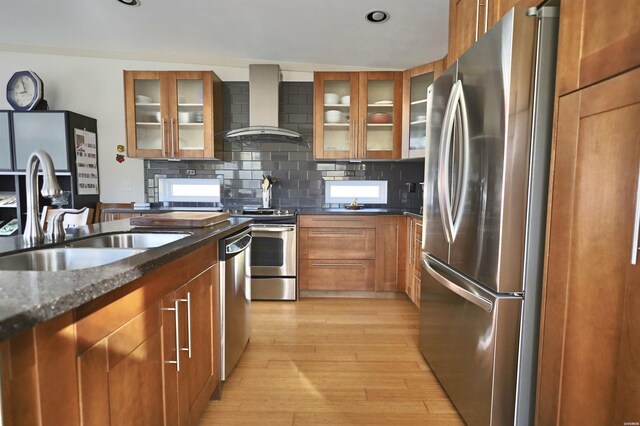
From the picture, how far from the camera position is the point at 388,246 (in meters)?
3.17

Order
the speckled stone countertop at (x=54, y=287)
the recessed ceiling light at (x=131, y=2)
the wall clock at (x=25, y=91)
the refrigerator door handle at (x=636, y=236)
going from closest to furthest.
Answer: the speckled stone countertop at (x=54, y=287), the refrigerator door handle at (x=636, y=236), the recessed ceiling light at (x=131, y=2), the wall clock at (x=25, y=91)

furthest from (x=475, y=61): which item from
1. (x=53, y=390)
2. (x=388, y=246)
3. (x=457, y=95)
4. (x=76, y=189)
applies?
(x=76, y=189)

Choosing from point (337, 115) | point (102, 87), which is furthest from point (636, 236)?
point (102, 87)

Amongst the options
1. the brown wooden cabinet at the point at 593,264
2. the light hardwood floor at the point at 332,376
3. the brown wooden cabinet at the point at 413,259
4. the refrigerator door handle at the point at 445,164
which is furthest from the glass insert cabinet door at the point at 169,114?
the brown wooden cabinet at the point at 593,264

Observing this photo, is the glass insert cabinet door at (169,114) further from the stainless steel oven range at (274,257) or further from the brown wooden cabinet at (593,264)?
the brown wooden cabinet at (593,264)

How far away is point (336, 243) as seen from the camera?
3162mm

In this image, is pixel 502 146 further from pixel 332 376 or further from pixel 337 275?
pixel 337 275

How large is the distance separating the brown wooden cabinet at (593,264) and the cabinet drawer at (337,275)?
6.75ft

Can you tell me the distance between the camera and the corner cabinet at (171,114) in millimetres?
3266

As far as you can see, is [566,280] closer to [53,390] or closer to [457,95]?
[457,95]

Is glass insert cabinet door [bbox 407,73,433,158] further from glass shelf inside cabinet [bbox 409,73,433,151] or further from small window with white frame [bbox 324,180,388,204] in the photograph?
small window with white frame [bbox 324,180,388,204]

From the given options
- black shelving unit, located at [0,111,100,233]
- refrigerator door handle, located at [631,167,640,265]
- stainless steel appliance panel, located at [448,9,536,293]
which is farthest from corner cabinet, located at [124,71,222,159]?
refrigerator door handle, located at [631,167,640,265]

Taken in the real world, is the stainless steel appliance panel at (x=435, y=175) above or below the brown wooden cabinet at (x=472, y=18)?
below

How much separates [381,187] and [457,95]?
2.22m
